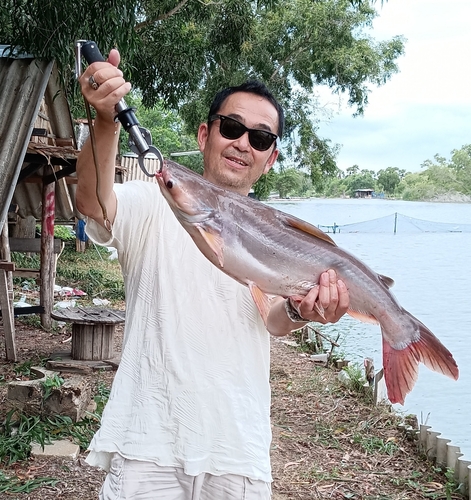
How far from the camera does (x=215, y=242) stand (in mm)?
2031

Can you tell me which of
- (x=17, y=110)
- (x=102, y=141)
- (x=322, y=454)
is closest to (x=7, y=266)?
(x=17, y=110)

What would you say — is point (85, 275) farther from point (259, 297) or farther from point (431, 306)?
point (259, 297)

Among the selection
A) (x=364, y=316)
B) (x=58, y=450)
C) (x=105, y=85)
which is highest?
(x=105, y=85)

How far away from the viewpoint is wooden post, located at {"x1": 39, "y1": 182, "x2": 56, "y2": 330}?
947 cm

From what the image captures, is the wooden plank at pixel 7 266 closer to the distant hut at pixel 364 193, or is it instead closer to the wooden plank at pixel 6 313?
the wooden plank at pixel 6 313

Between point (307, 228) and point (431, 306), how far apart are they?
49.2 feet

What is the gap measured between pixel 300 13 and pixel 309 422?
1483 cm

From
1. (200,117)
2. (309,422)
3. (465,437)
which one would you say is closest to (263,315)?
(309,422)

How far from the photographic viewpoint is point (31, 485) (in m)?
4.79

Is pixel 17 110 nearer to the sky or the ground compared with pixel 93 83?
nearer to the sky

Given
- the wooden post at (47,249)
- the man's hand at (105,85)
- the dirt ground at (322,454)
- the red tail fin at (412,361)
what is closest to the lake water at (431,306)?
the red tail fin at (412,361)

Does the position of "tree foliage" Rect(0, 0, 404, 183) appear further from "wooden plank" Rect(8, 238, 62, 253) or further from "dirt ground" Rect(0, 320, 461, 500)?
"dirt ground" Rect(0, 320, 461, 500)

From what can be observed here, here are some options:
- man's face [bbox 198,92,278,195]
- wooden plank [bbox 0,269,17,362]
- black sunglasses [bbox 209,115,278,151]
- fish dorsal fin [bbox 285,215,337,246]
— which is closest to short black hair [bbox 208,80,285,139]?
man's face [bbox 198,92,278,195]

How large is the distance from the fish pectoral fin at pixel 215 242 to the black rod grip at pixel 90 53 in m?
Answer: 0.58
